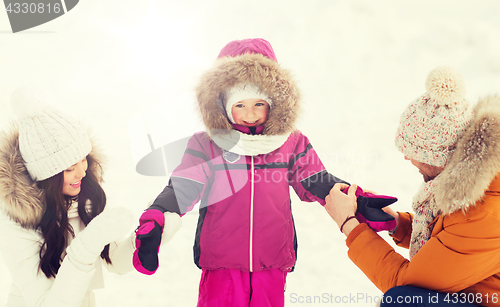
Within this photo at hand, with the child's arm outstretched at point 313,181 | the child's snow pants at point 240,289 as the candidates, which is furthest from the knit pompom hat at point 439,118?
the child's snow pants at point 240,289

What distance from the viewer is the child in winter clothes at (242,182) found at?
1201mm

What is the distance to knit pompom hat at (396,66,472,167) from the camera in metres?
Result: 0.95

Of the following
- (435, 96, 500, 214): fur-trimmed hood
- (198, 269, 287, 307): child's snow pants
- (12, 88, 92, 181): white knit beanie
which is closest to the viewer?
(435, 96, 500, 214): fur-trimmed hood

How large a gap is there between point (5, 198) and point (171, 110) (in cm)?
66

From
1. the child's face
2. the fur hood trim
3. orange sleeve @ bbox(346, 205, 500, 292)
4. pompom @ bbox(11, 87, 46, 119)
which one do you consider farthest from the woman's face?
orange sleeve @ bbox(346, 205, 500, 292)

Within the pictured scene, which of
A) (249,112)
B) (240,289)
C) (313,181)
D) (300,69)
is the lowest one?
(240,289)

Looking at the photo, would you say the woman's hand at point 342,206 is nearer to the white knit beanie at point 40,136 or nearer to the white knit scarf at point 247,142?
the white knit scarf at point 247,142

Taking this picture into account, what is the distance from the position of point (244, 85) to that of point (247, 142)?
0.21 meters

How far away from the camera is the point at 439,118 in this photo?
95cm

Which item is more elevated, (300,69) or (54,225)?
(300,69)

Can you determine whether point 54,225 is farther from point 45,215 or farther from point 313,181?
point 313,181

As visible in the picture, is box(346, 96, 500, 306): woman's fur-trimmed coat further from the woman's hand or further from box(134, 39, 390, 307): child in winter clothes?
box(134, 39, 390, 307): child in winter clothes

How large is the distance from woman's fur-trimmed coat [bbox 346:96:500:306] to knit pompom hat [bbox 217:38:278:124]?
0.65m

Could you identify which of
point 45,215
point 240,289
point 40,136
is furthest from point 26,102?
point 240,289
